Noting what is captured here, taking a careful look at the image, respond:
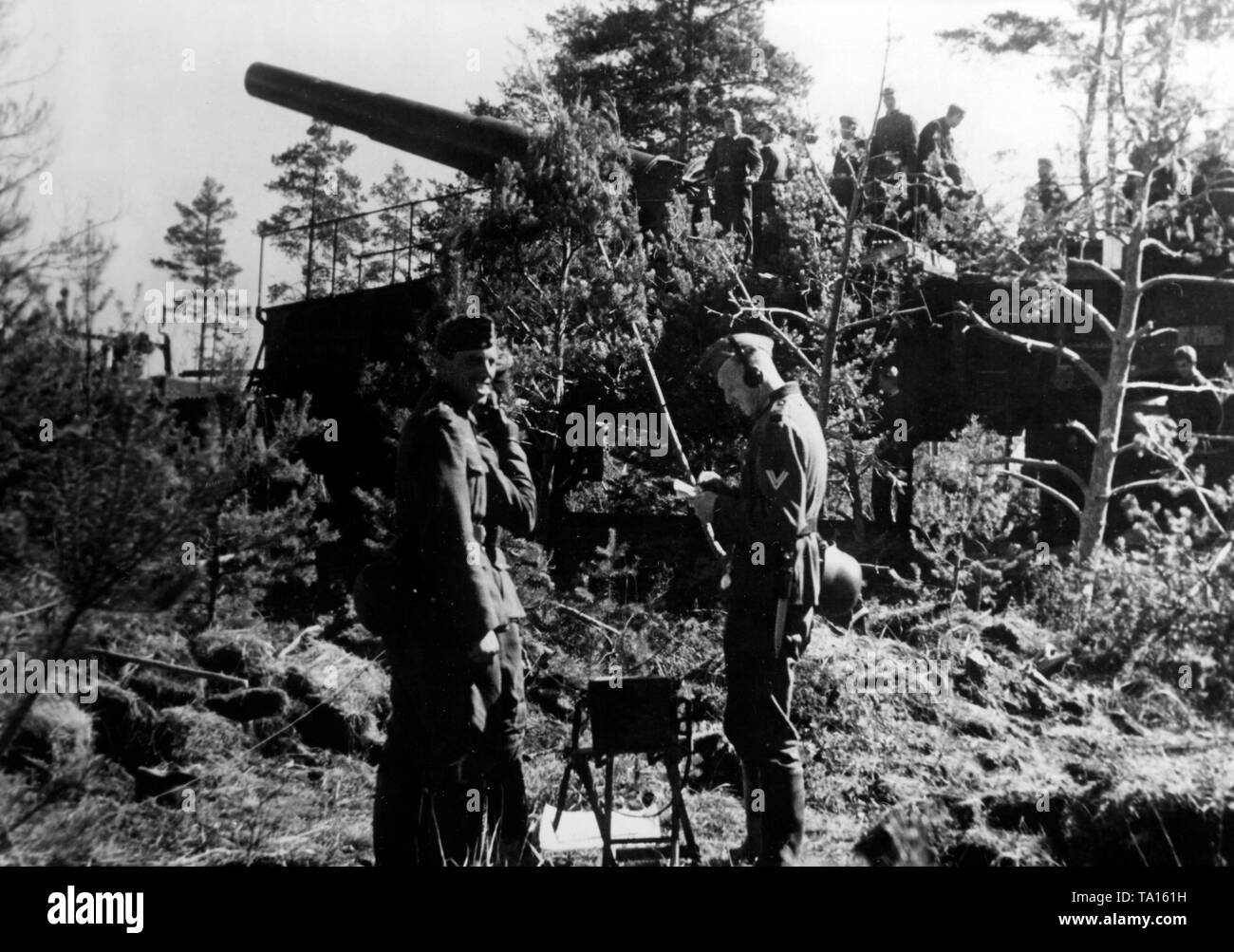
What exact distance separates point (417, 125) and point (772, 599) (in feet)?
26.9

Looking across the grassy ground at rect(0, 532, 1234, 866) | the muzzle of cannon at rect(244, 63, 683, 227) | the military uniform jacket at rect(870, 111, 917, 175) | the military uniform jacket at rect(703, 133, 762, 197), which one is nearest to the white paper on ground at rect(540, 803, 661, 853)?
the grassy ground at rect(0, 532, 1234, 866)

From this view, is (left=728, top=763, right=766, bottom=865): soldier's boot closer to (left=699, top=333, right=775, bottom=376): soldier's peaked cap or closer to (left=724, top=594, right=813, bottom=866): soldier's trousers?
(left=724, top=594, right=813, bottom=866): soldier's trousers

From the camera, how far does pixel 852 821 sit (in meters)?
4.84

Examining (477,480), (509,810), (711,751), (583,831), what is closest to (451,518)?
(477,480)

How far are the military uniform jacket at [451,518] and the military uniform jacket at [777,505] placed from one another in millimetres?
857

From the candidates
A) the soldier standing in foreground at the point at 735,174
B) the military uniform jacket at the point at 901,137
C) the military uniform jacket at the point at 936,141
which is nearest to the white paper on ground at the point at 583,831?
the soldier standing in foreground at the point at 735,174

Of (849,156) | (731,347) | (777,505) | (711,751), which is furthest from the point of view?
(849,156)

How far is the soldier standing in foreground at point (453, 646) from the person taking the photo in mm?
3363

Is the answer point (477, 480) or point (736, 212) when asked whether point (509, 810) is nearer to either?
point (477, 480)

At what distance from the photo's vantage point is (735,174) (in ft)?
30.3

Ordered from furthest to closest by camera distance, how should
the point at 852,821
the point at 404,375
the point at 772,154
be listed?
the point at 772,154, the point at 404,375, the point at 852,821
